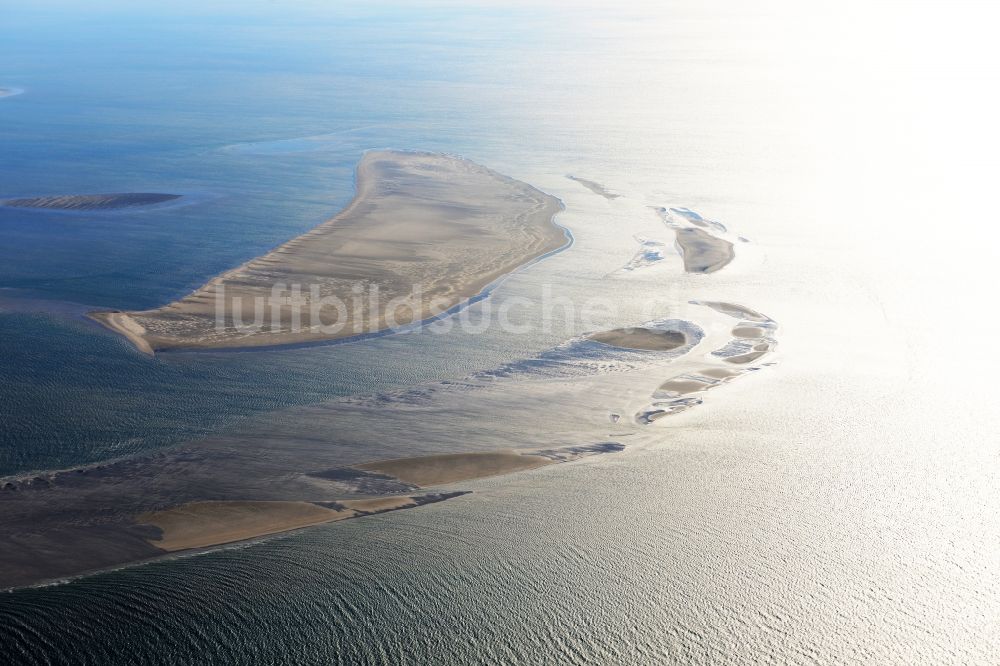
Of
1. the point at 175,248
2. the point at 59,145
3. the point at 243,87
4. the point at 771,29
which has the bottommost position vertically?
the point at 175,248

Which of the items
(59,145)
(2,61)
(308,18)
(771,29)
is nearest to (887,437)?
(59,145)

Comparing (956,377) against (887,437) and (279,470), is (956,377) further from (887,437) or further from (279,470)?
(279,470)

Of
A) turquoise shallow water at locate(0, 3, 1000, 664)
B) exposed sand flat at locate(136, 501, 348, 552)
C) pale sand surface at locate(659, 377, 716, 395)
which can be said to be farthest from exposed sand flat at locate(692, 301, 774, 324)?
exposed sand flat at locate(136, 501, 348, 552)

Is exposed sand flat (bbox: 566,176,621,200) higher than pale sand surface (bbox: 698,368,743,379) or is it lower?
higher

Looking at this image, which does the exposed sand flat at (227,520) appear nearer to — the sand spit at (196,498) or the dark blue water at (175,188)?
the sand spit at (196,498)

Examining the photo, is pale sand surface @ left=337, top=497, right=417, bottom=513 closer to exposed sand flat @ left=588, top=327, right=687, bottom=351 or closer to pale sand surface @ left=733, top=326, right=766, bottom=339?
exposed sand flat @ left=588, top=327, right=687, bottom=351

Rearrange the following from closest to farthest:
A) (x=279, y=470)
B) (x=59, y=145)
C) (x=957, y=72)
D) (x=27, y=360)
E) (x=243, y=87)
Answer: (x=279, y=470), (x=27, y=360), (x=59, y=145), (x=243, y=87), (x=957, y=72)

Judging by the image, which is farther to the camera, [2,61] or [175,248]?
[2,61]
